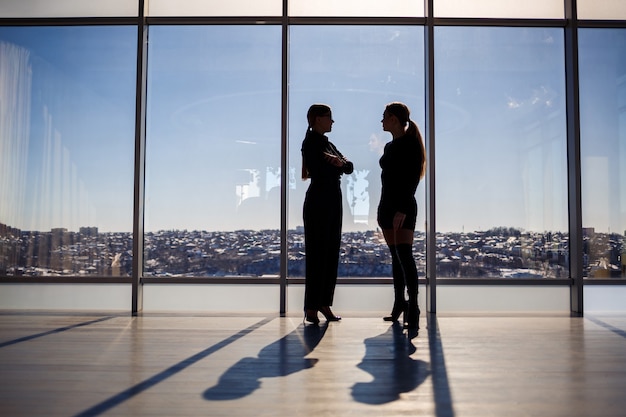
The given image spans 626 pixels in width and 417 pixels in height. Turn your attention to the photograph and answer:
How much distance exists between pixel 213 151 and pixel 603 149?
2.91 meters

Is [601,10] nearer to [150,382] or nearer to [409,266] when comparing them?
[409,266]

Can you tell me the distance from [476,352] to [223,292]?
7.26 ft

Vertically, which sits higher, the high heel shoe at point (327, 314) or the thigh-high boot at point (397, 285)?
the thigh-high boot at point (397, 285)

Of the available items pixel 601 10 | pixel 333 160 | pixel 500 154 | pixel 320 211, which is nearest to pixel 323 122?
pixel 333 160

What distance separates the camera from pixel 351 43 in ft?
15.3

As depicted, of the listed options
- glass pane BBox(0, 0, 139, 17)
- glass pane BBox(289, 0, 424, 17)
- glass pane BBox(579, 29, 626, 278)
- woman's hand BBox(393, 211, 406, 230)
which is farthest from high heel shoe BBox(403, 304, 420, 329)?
glass pane BBox(0, 0, 139, 17)

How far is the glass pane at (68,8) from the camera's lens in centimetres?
464

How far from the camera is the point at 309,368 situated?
246 cm

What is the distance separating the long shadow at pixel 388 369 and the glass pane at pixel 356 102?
1.31m

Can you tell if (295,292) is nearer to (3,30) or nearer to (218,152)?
(218,152)

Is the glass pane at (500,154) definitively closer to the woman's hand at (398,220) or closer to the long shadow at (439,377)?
the woman's hand at (398,220)

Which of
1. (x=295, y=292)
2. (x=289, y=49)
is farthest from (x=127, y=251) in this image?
(x=289, y=49)


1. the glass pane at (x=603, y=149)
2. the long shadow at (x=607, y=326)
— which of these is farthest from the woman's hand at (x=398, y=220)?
the glass pane at (x=603, y=149)

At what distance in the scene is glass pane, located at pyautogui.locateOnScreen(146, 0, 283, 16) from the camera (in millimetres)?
4648
